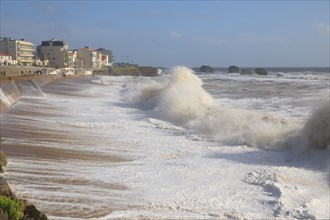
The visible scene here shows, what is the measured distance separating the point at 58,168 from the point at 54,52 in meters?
109

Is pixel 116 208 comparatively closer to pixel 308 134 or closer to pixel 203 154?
pixel 203 154

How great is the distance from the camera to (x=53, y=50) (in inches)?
4503

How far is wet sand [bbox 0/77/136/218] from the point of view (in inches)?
289

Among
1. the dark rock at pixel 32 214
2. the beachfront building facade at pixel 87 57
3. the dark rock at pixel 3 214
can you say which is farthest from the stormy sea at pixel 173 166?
the beachfront building facade at pixel 87 57

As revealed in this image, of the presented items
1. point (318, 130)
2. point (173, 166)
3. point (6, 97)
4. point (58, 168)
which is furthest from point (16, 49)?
point (173, 166)

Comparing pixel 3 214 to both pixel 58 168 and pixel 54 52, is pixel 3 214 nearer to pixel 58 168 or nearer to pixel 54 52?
pixel 58 168

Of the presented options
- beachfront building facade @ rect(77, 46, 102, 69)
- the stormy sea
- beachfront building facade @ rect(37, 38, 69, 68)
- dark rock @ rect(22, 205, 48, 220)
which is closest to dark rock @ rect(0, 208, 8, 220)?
dark rock @ rect(22, 205, 48, 220)

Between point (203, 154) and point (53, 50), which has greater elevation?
point (53, 50)

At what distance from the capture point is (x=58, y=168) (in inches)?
379

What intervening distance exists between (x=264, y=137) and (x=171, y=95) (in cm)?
1110

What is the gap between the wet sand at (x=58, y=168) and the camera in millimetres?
7344

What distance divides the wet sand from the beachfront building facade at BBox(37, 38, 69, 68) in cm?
9967

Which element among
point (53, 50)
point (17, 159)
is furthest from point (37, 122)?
point (53, 50)

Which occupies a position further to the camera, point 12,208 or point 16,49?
point 16,49
